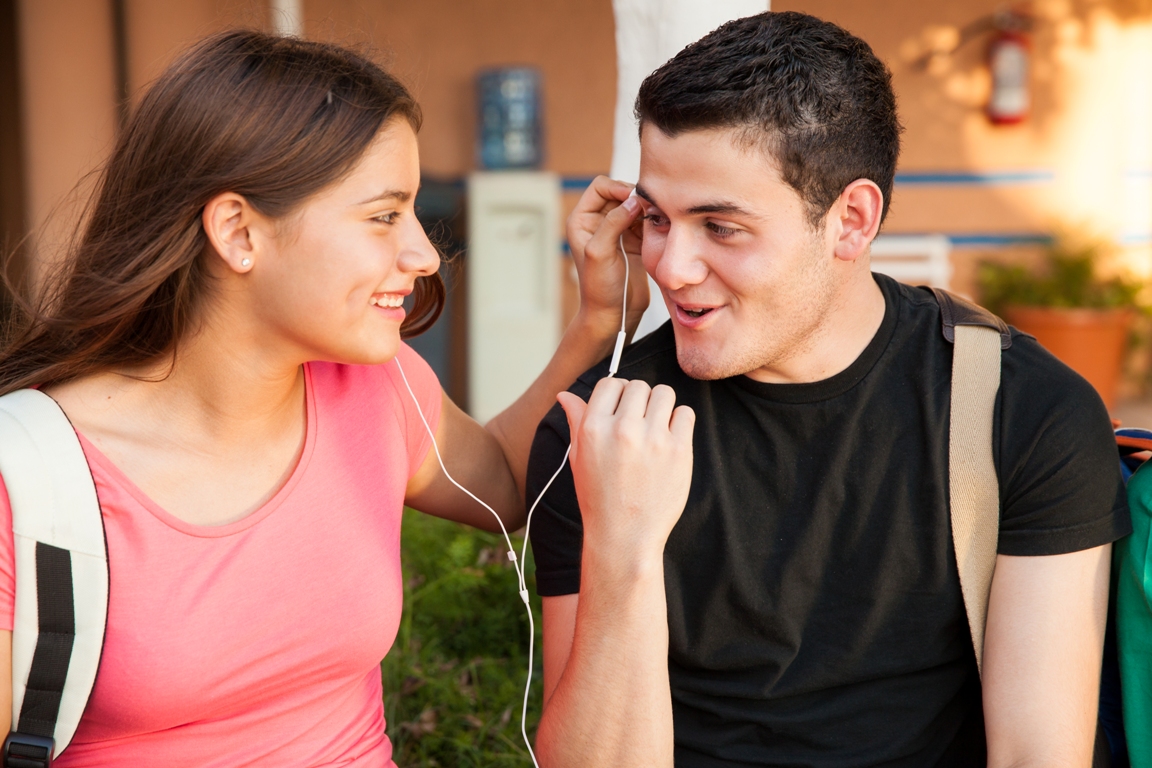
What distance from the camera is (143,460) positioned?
6.35 feet

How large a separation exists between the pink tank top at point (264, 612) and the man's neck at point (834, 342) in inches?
31.7

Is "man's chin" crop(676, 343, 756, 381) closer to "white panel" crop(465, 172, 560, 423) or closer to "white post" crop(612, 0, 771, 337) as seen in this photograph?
"white post" crop(612, 0, 771, 337)

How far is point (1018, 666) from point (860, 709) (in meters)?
0.31

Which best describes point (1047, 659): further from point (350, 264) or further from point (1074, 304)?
point (1074, 304)

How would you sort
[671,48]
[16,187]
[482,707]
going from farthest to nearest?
[16,187], [482,707], [671,48]

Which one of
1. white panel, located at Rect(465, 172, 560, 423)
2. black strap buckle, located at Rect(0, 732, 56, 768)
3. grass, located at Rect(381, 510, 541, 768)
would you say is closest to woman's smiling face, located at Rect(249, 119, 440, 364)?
black strap buckle, located at Rect(0, 732, 56, 768)

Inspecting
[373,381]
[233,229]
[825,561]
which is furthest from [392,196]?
[825,561]

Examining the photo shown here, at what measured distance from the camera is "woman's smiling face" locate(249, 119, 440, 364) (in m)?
1.93

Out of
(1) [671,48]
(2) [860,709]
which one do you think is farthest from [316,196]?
(2) [860,709]

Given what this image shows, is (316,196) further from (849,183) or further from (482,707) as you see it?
(482,707)

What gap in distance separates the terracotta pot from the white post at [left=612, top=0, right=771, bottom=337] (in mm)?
4914

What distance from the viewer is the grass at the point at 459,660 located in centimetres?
312

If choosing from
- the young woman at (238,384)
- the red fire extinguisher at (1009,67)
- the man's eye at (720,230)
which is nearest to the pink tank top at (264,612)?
the young woman at (238,384)

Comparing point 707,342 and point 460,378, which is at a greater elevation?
Result: point 707,342
